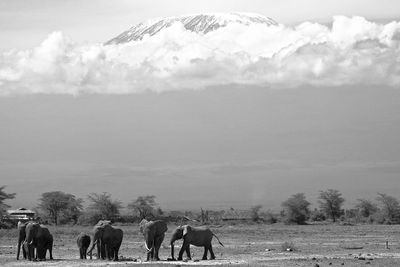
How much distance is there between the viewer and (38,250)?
43812 mm

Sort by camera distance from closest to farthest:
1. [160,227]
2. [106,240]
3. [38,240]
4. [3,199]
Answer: [106,240] < [38,240] < [160,227] < [3,199]

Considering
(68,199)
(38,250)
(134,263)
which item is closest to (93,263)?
(134,263)

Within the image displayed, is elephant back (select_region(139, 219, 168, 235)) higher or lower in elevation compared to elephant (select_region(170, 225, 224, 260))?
higher

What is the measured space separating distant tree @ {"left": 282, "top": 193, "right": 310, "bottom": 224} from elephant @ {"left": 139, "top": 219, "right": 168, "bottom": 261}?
93411 mm

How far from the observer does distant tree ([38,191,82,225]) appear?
15125 centimetres

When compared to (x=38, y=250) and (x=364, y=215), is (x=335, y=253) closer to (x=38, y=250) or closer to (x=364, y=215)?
(x=38, y=250)

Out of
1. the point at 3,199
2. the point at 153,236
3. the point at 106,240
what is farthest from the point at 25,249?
the point at 3,199

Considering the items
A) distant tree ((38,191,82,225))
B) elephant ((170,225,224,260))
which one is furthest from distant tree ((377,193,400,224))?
elephant ((170,225,224,260))

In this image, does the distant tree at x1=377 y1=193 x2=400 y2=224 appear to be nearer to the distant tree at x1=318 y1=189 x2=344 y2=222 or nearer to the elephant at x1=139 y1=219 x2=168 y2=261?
the distant tree at x1=318 y1=189 x2=344 y2=222

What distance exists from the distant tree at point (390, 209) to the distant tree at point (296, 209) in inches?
512

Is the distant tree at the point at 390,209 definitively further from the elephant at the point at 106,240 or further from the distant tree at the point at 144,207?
the elephant at the point at 106,240

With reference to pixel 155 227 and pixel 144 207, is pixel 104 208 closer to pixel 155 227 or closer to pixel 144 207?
pixel 144 207

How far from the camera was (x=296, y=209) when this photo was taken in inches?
5645

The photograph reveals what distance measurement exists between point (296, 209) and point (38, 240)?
10257 cm
